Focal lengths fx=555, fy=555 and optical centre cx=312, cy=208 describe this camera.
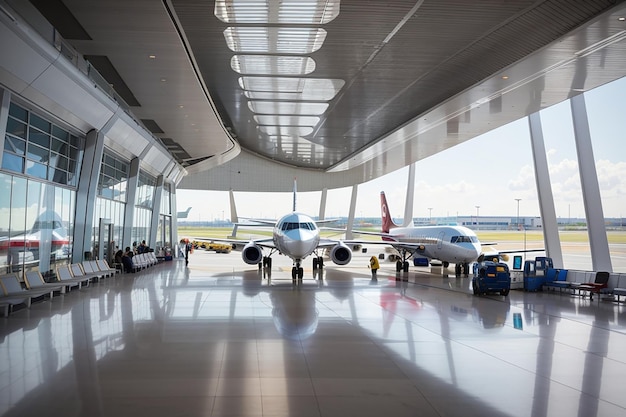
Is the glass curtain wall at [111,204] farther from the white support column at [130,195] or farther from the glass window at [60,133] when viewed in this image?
the glass window at [60,133]

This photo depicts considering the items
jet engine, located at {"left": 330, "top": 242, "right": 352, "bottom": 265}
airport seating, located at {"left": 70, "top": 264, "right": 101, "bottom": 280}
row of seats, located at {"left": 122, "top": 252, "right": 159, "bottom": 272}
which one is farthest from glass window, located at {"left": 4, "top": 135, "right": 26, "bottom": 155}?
jet engine, located at {"left": 330, "top": 242, "right": 352, "bottom": 265}

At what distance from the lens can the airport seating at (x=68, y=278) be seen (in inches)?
705

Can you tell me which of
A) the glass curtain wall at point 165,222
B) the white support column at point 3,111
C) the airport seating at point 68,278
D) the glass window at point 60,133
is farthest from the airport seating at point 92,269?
the glass curtain wall at point 165,222

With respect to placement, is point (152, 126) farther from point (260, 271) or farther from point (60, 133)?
point (260, 271)

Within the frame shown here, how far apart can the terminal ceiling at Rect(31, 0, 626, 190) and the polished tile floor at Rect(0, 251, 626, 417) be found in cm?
687

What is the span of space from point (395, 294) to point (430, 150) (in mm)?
17757

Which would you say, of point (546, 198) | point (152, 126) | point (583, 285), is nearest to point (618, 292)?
point (583, 285)

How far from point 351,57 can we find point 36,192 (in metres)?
11.2

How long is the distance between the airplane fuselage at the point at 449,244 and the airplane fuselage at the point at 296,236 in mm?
7324

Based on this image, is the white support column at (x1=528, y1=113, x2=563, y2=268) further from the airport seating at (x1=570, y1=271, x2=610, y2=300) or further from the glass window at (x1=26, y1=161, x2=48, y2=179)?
the glass window at (x1=26, y1=161, x2=48, y2=179)

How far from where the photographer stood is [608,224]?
19656mm

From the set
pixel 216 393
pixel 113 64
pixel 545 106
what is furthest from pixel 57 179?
pixel 545 106

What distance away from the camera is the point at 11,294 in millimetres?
13539

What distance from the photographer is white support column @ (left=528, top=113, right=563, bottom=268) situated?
22.3 m
